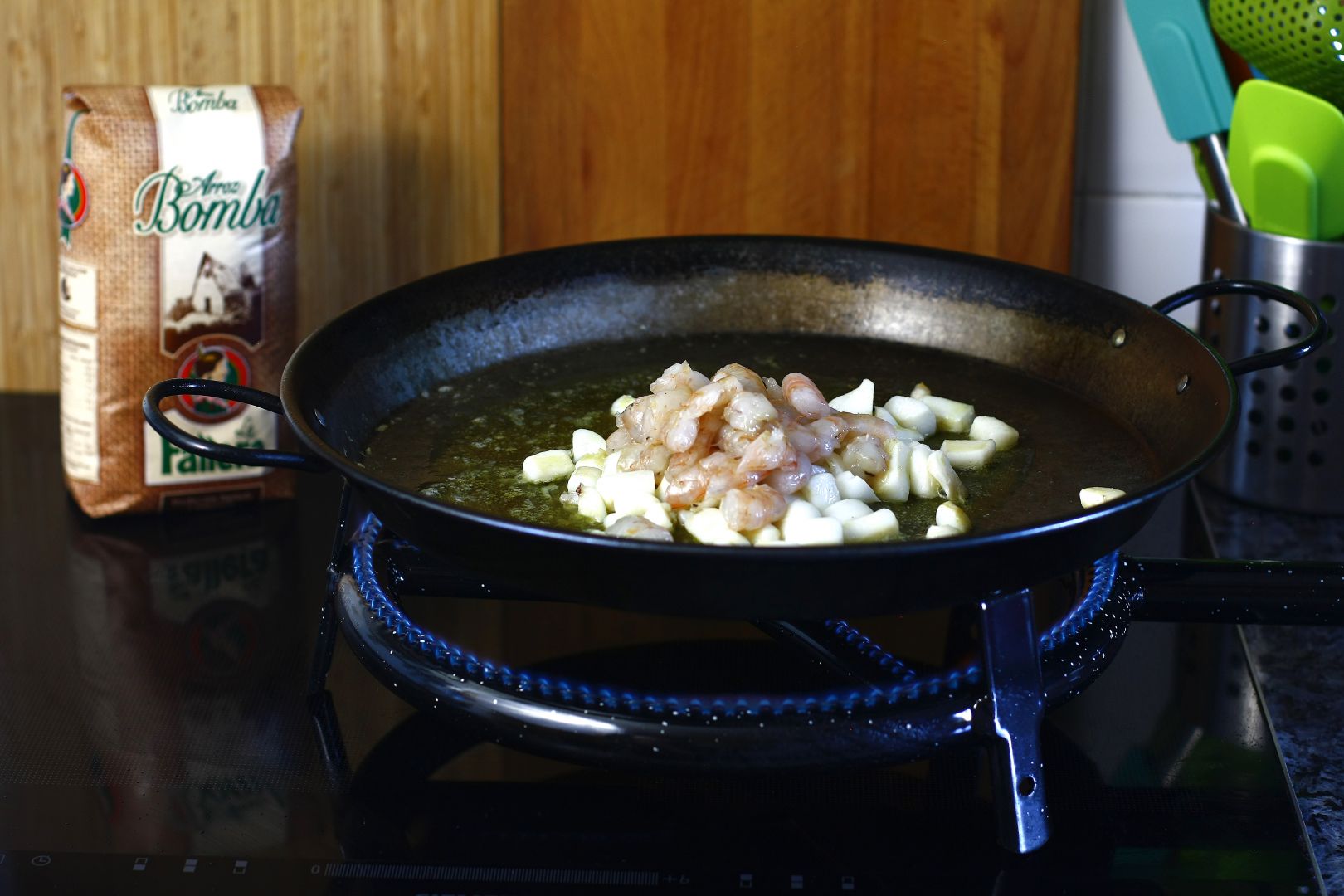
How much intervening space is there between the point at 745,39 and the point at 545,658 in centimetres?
63

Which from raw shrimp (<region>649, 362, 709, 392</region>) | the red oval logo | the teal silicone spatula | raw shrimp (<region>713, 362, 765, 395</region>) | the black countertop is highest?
the teal silicone spatula

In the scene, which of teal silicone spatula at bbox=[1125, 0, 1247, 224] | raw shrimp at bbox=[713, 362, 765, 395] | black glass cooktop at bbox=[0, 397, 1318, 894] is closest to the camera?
black glass cooktop at bbox=[0, 397, 1318, 894]

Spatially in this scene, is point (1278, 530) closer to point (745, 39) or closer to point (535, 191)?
point (745, 39)

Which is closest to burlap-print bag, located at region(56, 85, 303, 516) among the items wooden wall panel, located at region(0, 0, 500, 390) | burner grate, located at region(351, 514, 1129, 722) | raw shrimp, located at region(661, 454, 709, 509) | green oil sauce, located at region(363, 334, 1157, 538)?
wooden wall panel, located at region(0, 0, 500, 390)

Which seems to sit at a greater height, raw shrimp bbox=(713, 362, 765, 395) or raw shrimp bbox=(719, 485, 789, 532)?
raw shrimp bbox=(713, 362, 765, 395)

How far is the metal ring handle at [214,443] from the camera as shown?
852mm

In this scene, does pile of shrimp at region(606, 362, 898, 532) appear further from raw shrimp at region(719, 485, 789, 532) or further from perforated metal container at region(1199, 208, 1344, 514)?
perforated metal container at region(1199, 208, 1344, 514)

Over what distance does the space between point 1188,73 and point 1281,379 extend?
11.0 inches

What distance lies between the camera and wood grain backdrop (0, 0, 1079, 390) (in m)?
1.33

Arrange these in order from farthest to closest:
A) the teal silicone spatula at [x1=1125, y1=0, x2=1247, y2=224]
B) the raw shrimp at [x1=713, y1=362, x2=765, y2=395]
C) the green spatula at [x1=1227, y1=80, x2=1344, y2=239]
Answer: the teal silicone spatula at [x1=1125, y1=0, x2=1247, y2=224] → the green spatula at [x1=1227, y1=80, x2=1344, y2=239] → the raw shrimp at [x1=713, y1=362, x2=765, y2=395]

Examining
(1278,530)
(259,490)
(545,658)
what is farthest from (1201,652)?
(259,490)

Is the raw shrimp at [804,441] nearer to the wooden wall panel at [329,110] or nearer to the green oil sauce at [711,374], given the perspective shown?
the green oil sauce at [711,374]

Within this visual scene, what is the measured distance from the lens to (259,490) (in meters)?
1.33

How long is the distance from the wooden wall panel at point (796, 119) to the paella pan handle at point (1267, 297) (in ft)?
1.15
